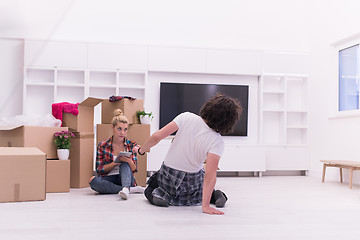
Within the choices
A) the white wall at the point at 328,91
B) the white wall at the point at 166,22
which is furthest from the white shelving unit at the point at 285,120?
the white wall at the point at 166,22

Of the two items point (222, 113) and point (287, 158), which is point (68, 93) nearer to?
point (287, 158)

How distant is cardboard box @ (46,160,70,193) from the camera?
3.45 meters

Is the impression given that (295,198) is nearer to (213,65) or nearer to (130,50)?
(213,65)

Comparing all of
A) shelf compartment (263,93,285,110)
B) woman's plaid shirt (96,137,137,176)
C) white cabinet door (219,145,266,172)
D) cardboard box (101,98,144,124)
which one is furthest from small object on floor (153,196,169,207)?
shelf compartment (263,93,285,110)

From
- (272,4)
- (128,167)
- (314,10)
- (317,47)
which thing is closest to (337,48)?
(317,47)

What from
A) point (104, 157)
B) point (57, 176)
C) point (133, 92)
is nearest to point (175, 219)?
point (104, 157)

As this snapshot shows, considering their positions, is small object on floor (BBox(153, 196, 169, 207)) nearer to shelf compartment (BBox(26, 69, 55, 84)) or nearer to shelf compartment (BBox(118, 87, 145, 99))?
shelf compartment (BBox(118, 87, 145, 99))

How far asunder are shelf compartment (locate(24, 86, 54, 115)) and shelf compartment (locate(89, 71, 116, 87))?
0.53 metres

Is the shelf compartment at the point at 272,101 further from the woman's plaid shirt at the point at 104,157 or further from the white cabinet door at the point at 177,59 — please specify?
the woman's plaid shirt at the point at 104,157

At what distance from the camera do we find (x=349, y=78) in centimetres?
499

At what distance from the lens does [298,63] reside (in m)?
5.71

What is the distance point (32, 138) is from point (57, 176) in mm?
390

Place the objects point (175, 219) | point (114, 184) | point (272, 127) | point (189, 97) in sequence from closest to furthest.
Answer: point (175, 219), point (114, 184), point (189, 97), point (272, 127)

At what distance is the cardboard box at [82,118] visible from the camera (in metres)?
3.91
